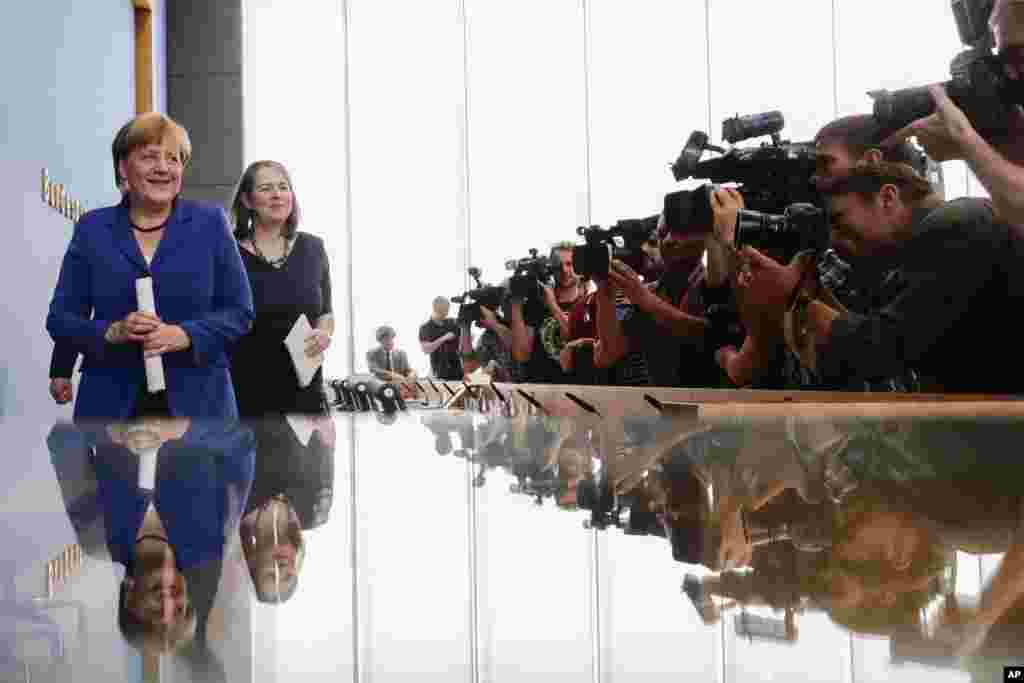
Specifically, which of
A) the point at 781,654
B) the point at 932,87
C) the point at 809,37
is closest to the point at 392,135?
the point at 809,37

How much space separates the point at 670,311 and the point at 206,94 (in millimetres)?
8366

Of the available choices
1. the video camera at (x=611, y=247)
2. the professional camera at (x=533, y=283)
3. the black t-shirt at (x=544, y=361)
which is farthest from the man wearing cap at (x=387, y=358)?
the video camera at (x=611, y=247)

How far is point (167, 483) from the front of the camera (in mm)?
1105

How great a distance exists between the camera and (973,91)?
89.0 inches

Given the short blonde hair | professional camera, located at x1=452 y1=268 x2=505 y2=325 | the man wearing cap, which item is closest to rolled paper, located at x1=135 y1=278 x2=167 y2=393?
the short blonde hair

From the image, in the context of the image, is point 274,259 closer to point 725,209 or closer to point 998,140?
point 725,209

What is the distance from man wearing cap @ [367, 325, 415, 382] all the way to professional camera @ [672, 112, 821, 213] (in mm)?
7491

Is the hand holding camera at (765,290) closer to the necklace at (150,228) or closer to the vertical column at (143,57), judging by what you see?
the necklace at (150,228)

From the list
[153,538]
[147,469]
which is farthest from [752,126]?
[153,538]

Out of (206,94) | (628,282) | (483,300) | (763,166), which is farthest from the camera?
(206,94)

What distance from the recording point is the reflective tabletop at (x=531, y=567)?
43cm

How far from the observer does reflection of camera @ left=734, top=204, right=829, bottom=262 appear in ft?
8.61

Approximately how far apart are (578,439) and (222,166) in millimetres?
9483

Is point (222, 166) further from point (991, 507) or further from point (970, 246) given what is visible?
point (991, 507)
